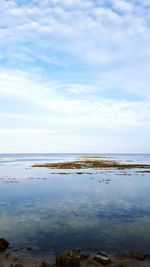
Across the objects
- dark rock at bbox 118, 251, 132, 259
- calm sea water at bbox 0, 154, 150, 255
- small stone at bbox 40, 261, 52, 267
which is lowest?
dark rock at bbox 118, 251, 132, 259

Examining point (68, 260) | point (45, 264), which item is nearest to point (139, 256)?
point (68, 260)

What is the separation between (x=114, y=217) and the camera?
66.4 feet

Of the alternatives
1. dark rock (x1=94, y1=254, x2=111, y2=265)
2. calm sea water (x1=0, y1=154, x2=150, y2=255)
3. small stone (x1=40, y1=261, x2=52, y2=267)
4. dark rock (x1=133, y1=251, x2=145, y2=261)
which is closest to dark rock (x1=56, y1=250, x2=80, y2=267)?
small stone (x1=40, y1=261, x2=52, y2=267)

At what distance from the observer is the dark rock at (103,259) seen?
12000 millimetres

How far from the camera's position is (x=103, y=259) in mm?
12125

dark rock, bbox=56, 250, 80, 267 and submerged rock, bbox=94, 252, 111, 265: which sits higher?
dark rock, bbox=56, 250, 80, 267

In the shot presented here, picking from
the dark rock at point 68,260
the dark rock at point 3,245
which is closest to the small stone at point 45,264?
the dark rock at point 68,260

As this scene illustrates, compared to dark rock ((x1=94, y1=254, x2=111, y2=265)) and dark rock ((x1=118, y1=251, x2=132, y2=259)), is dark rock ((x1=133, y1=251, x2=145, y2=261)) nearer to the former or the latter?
dark rock ((x1=118, y1=251, x2=132, y2=259))

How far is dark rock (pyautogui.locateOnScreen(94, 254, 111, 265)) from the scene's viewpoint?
12000 mm

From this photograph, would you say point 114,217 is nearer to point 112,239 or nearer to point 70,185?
point 112,239

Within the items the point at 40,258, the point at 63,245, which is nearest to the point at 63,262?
the point at 40,258

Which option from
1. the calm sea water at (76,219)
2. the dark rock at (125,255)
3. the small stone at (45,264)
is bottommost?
the dark rock at (125,255)

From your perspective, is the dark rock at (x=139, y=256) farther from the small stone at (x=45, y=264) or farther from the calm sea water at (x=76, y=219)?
the small stone at (x=45, y=264)

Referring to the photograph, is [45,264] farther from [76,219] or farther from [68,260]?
[76,219]
